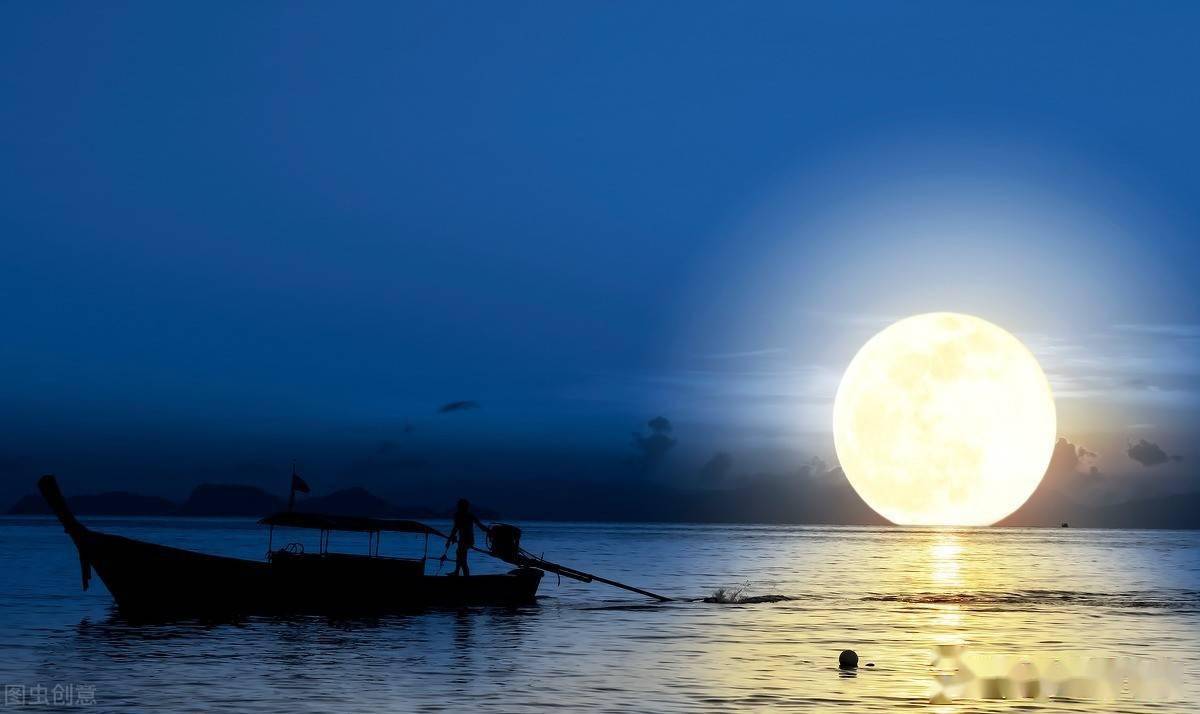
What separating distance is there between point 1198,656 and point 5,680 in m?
36.7

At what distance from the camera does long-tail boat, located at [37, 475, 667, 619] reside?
48.6m

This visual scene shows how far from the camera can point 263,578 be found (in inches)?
1973

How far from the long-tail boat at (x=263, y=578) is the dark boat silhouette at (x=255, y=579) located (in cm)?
4

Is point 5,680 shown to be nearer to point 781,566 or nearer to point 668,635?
point 668,635

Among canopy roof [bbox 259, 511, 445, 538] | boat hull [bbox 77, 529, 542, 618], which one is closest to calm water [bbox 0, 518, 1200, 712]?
boat hull [bbox 77, 529, 542, 618]

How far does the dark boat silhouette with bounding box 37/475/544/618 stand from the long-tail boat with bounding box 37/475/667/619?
38mm

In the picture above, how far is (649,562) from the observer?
12888 centimetres

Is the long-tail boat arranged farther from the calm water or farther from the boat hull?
the calm water

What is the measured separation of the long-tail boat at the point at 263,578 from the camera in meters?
48.6

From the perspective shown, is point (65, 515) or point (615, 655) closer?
point (615, 655)

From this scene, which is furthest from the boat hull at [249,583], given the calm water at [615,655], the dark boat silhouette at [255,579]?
the calm water at [615,655]

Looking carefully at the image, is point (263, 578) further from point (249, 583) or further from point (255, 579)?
point (249, 583)

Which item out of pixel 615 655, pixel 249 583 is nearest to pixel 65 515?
pixel 249 583

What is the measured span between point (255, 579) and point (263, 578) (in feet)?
1.05
